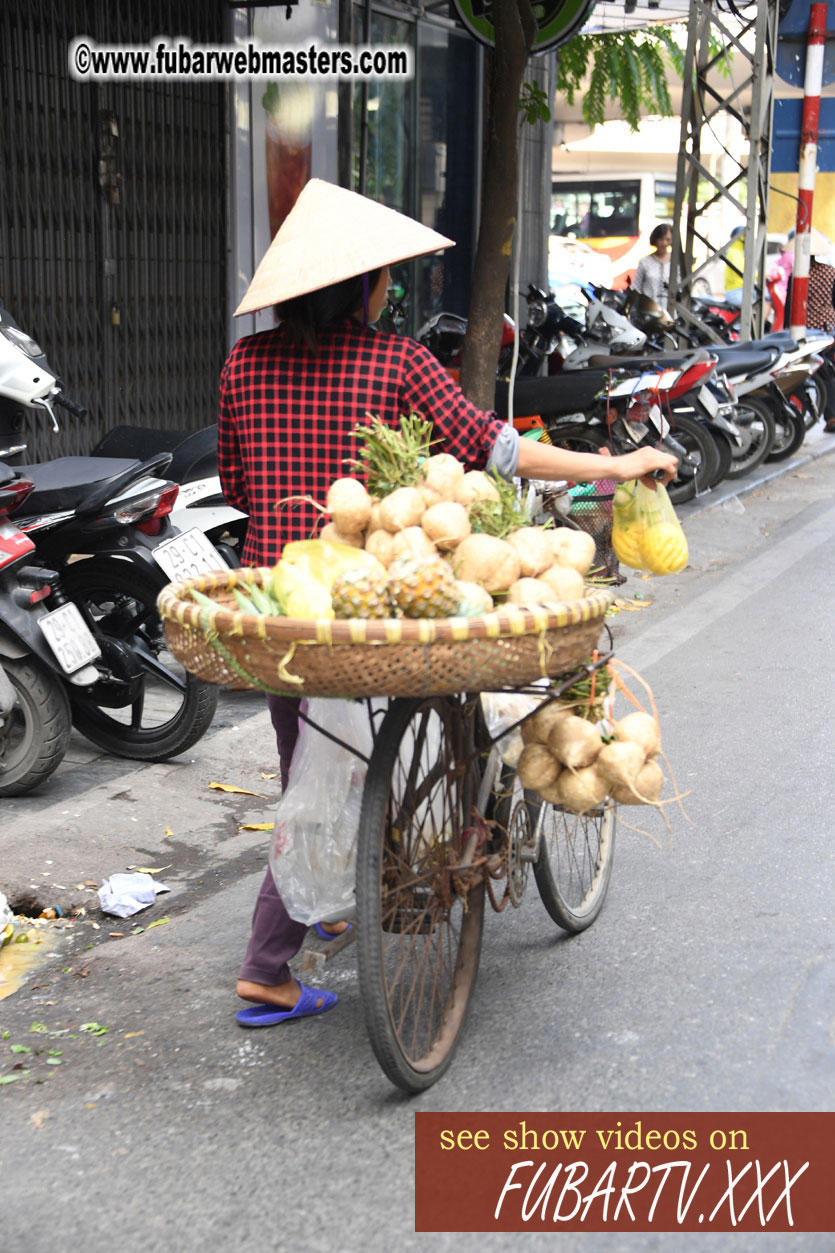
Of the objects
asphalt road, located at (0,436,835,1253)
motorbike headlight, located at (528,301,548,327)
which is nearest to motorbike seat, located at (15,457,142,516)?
asphalt road, located at (0,436,835,1253)

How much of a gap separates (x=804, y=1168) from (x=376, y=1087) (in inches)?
34.9

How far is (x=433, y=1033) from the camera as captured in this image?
3078 millimetres

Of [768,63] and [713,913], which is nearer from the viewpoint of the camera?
[713,913]

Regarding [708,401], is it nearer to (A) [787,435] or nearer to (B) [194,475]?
(A) [787,435]

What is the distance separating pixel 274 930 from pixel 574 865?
86cm

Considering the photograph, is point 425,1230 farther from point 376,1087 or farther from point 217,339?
point 217,339

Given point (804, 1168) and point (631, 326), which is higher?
point (631, 326)

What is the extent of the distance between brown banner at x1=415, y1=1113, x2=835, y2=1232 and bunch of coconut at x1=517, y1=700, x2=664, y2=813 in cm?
66

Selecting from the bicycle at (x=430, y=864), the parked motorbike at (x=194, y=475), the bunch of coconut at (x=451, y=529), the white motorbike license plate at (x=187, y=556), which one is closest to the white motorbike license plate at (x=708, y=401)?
the parked motorbike at (x=194, y=475)

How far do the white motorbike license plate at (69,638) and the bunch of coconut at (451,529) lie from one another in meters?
1.95

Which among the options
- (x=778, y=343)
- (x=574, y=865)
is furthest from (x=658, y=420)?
(x=574, y=865)

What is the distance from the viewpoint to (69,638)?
15.1ft

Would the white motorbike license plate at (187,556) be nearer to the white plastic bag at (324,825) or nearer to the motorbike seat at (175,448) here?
the motorbike seat at (175,448)

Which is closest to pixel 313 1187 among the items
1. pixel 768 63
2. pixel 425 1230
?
pixel 425 1230
